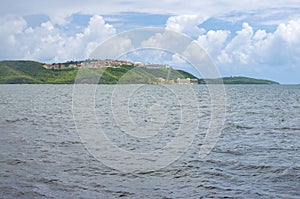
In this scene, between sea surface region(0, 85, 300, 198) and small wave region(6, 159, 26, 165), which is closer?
sea surface region(0, 85, 300, 198)

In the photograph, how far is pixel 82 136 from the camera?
99.6 ft

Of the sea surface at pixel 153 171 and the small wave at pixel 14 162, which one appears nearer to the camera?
the sea surface at pixel 153 171

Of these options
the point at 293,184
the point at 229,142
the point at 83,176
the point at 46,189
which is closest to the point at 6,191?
the point at 46,189

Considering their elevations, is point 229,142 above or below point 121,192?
above

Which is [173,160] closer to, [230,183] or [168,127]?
[230,183]

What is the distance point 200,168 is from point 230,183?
3044 mm

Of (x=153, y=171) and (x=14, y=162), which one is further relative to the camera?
(x=14, y=162)

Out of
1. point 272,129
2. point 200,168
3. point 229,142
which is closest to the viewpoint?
point 200,168

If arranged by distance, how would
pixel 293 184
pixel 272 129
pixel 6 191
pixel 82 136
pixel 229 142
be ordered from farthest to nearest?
pixel 272 129
pixel 82 136
pixel 229 142
pixel 293 184
pixel 6 191

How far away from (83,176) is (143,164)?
386 cm

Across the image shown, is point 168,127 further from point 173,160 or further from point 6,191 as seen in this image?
point 6,191

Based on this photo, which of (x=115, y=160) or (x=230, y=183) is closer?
(x=230, y=183)

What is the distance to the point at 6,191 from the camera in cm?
1566

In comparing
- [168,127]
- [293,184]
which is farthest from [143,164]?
[168,127]
